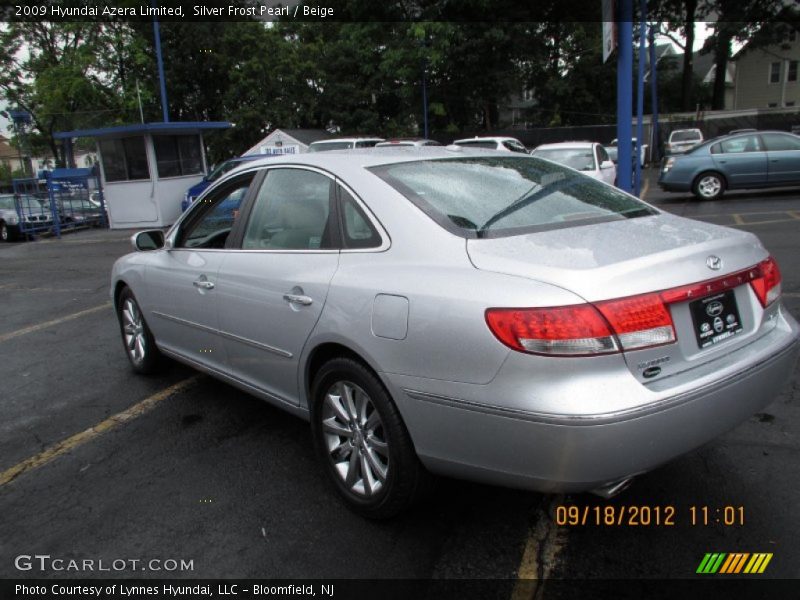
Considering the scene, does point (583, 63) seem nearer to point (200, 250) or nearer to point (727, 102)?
point (727, 102)

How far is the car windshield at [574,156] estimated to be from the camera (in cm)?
1264

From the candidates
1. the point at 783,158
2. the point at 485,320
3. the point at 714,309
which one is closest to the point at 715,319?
the point at 714,309

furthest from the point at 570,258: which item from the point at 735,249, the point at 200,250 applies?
the point at 200,250

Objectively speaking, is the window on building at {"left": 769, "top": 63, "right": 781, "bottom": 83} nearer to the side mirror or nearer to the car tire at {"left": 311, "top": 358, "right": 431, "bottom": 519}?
the side mirror

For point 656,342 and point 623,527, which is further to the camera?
point 623,527

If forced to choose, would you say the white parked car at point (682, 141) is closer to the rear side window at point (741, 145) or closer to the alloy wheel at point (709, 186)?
the rear side window at point (741, 145)

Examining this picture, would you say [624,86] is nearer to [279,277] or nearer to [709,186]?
[279,277]

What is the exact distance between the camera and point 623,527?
109 inches

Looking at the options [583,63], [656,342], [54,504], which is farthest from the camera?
[583,63]

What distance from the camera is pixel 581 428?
84.4 inches

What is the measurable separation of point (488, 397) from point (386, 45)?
34.5 m

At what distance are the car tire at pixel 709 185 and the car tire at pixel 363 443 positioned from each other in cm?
1383

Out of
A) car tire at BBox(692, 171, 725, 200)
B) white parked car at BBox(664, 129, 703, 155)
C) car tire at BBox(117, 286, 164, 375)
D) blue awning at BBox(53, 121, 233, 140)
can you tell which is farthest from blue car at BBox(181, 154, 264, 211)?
white parked car at BBox(664, 129, 703, 155)

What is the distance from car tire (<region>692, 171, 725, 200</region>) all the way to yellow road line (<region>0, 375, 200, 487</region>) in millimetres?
13038
